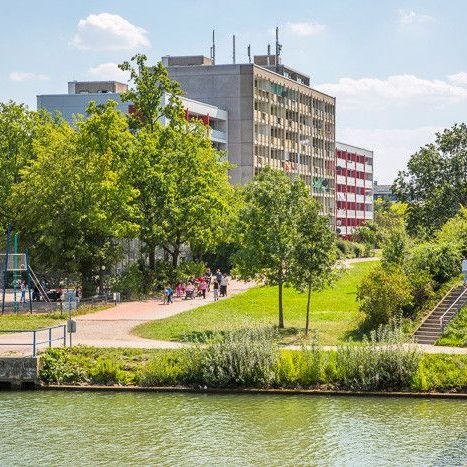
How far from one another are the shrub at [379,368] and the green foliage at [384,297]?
496 inches

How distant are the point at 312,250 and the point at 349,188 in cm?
13495

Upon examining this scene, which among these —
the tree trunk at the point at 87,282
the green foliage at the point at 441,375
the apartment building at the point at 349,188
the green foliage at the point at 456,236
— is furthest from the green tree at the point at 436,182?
the apartment building at the point at 349,188

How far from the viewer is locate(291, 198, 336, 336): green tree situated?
181ft

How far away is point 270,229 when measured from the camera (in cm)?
5666

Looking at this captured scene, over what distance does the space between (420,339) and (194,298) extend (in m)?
23.8

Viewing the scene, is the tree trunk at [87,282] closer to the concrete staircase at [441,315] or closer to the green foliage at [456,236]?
the green foliage at [456,236]

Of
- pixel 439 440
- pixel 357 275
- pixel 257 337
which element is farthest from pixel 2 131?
pixel 439 440

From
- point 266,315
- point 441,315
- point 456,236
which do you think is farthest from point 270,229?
point 456,236

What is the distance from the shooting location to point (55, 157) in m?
75.4

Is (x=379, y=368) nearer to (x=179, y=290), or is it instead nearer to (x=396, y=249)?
(x=396, y=249)

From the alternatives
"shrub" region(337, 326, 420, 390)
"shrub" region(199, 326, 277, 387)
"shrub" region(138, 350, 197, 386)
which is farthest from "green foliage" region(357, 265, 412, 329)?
"shrub" region(138, 350, 197, 386)

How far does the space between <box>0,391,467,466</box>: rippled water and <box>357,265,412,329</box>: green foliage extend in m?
14.3

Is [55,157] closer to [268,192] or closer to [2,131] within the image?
[2,131]

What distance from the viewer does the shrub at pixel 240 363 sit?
1706 inches
